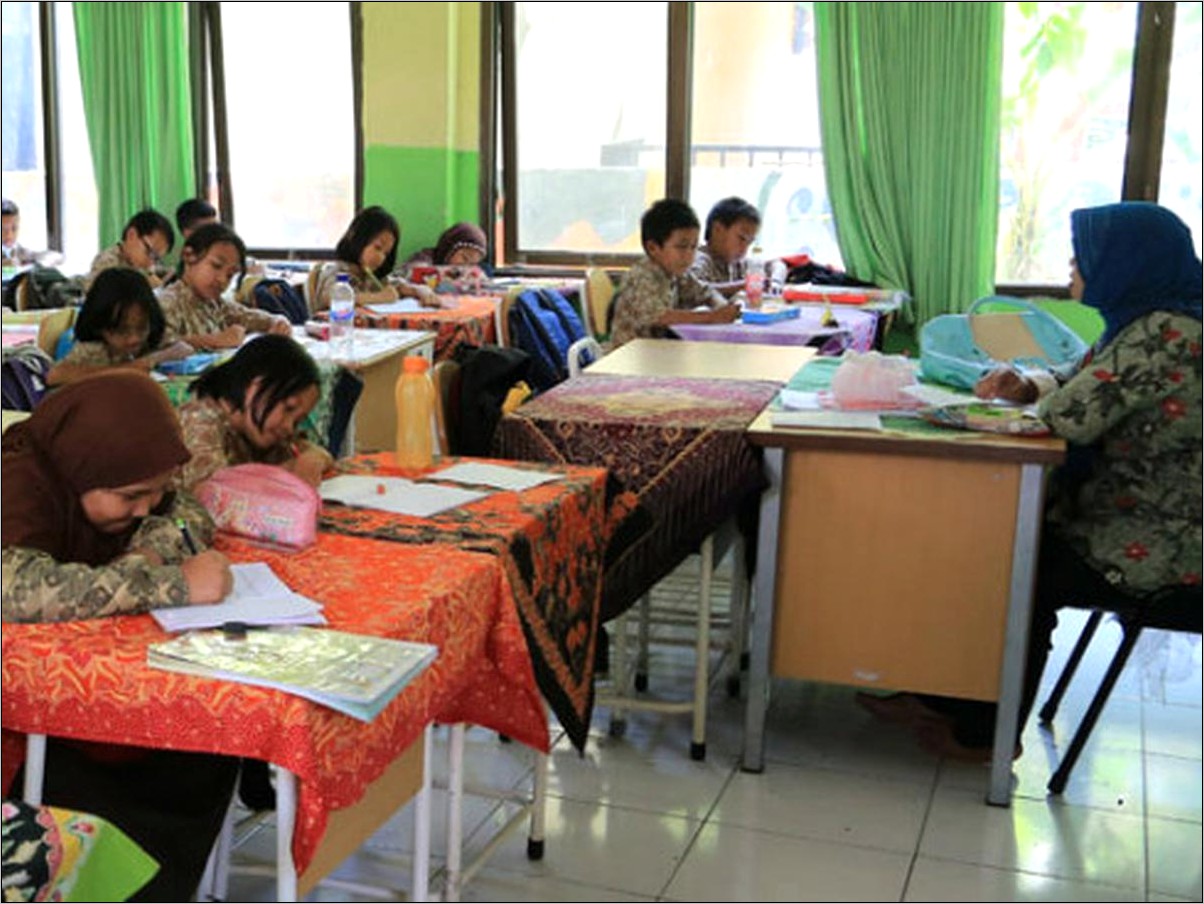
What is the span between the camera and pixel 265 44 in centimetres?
756

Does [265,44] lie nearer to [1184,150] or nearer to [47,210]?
[47,210]

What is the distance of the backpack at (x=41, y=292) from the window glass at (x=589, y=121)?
7.92 ft

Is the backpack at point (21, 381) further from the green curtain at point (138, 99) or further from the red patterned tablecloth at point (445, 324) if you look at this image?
the green curtain at point (138, 99)

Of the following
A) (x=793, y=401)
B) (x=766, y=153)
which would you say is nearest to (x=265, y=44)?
(x=766, y=153)

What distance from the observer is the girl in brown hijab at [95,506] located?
67.0 inches

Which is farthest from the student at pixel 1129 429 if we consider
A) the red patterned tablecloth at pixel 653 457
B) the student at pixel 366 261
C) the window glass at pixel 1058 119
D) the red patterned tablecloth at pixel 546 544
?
the window glass at pixel 1058 119

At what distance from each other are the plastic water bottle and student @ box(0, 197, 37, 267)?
8.96ft

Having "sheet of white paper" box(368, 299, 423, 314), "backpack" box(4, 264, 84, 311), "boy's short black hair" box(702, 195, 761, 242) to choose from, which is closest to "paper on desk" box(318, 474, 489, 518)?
"sheet of white paper" box(368, 299, 423, 314)

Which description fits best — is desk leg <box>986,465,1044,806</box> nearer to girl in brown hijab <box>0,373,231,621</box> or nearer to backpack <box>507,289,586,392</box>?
girl in brown hijab <box>0,373,231,621</box>

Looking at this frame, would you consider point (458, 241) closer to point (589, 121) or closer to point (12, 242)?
point (589, 121)

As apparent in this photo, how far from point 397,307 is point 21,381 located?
2.17m

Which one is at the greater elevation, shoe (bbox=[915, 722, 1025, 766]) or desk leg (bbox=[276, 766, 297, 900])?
desk leg (bbox=[276, 766, 297, 900])

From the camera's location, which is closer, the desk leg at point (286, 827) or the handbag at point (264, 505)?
the desk leg at point (286, 827)

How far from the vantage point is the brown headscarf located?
1.80 meters
